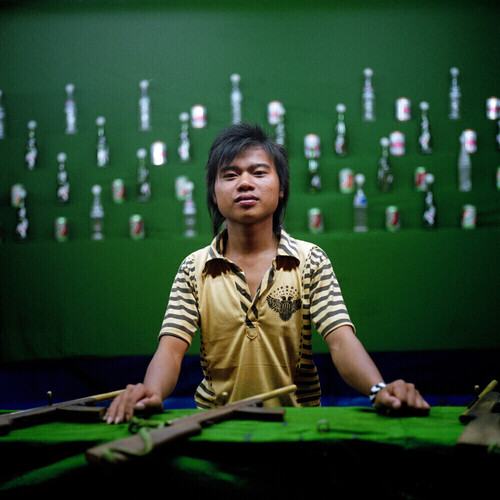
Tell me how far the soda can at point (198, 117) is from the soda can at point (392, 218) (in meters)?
1.12

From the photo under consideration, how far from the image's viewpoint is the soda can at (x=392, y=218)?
111 inches

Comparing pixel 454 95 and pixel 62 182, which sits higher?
pixel 454 95

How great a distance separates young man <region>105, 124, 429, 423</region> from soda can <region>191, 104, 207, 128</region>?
1.71 m

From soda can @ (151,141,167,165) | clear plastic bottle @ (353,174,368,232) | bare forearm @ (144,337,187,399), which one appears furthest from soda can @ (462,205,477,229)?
bare forearm @ (144,337,187,399)

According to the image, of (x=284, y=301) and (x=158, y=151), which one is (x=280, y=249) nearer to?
(x=284, y=301)

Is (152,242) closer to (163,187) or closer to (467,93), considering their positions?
(163,187)

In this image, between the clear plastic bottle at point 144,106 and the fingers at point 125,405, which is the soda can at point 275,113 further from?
the fingers at point 125,405

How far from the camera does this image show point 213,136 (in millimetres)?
2898

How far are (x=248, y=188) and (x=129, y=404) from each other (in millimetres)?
541

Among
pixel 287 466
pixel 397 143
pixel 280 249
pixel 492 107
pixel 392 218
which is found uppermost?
pixel 492 107

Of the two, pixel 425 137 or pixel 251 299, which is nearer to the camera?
pixel 251 299

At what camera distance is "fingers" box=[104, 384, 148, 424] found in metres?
0.77

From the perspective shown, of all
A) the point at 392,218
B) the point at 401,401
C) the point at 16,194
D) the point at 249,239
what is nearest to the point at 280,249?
the point at 249,239

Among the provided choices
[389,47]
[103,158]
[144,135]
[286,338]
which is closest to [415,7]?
[389,47]
